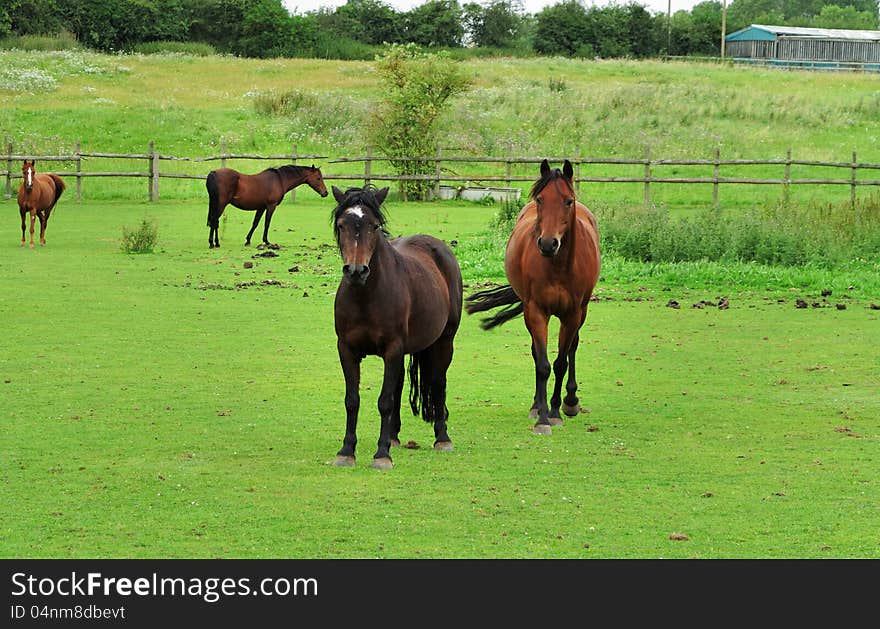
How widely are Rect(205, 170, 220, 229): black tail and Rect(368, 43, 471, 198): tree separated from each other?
36.6 feet

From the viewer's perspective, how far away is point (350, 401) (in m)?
6.82

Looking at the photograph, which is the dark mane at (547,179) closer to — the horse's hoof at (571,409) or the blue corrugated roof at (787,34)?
the horse's hoof at (571,409)

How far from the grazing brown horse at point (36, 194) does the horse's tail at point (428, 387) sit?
12741mm

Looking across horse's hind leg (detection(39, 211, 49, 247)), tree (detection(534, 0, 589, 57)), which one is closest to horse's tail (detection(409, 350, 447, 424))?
horse's hind leg (detection(39, 211, 49, 247))

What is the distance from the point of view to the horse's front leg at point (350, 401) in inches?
267

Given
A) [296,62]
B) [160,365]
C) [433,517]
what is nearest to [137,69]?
[296,62]

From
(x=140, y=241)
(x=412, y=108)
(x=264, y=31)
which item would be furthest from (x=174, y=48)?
(x=140, y=241)

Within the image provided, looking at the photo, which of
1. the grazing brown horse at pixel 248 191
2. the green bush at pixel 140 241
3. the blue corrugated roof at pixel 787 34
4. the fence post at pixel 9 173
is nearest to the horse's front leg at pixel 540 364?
the green bush at pixel 140 241

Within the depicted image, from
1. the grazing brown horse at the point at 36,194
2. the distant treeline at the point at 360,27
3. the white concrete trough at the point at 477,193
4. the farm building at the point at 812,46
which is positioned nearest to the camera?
the grazing brown horse at the point at 36,194

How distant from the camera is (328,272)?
16.6m

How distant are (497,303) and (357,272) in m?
3.59
